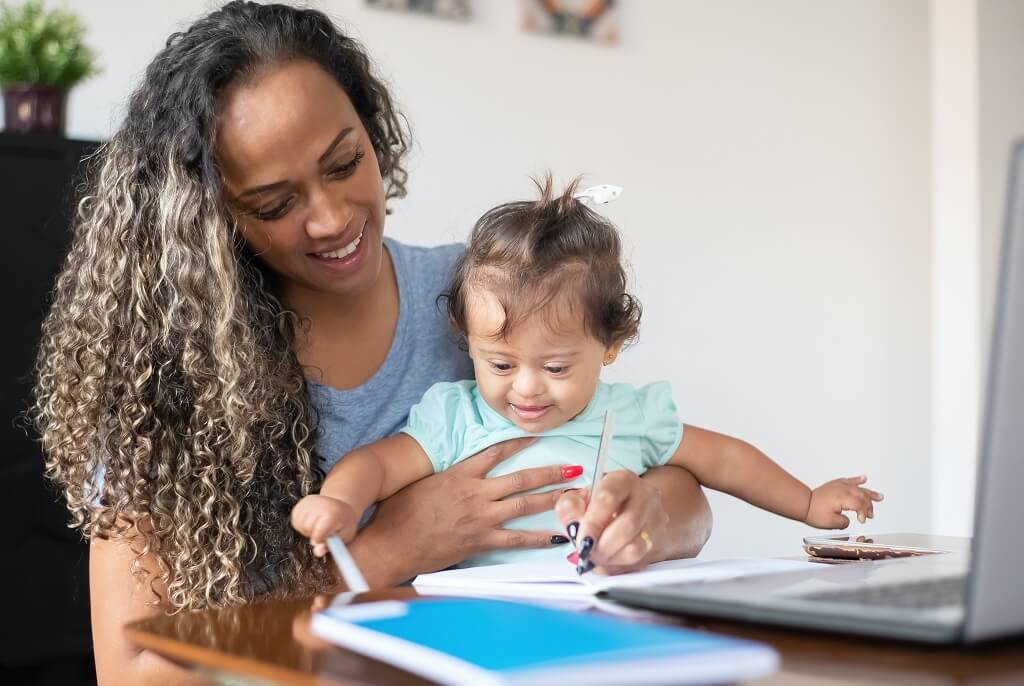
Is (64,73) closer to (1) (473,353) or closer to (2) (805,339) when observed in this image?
(1) (473,353)

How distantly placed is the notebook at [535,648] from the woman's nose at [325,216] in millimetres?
861

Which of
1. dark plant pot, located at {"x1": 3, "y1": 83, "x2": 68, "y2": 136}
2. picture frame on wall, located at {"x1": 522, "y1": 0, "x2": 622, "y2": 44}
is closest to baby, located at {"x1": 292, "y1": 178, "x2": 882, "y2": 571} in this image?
dark plant pot, located at {"x1": 3, "y1": 83, "x2": 68, "y2": 136}

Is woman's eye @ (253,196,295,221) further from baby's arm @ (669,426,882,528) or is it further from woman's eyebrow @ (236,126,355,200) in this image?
baby's arm @ (669,426,882,528)

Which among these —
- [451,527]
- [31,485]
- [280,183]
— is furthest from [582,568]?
[31,485]

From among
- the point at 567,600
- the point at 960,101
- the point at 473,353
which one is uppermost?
the point at 960,101

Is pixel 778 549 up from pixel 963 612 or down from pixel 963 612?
down

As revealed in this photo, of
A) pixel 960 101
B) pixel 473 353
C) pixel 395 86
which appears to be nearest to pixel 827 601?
pixel 473 353

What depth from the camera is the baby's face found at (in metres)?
1.46

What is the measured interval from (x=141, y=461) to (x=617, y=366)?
2.01 m

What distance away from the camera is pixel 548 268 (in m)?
1.50

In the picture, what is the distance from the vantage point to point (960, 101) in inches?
146

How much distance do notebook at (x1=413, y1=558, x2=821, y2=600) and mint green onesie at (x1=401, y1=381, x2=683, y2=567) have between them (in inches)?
17.6

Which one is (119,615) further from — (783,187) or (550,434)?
(783,187)

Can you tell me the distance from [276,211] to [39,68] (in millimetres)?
1041
